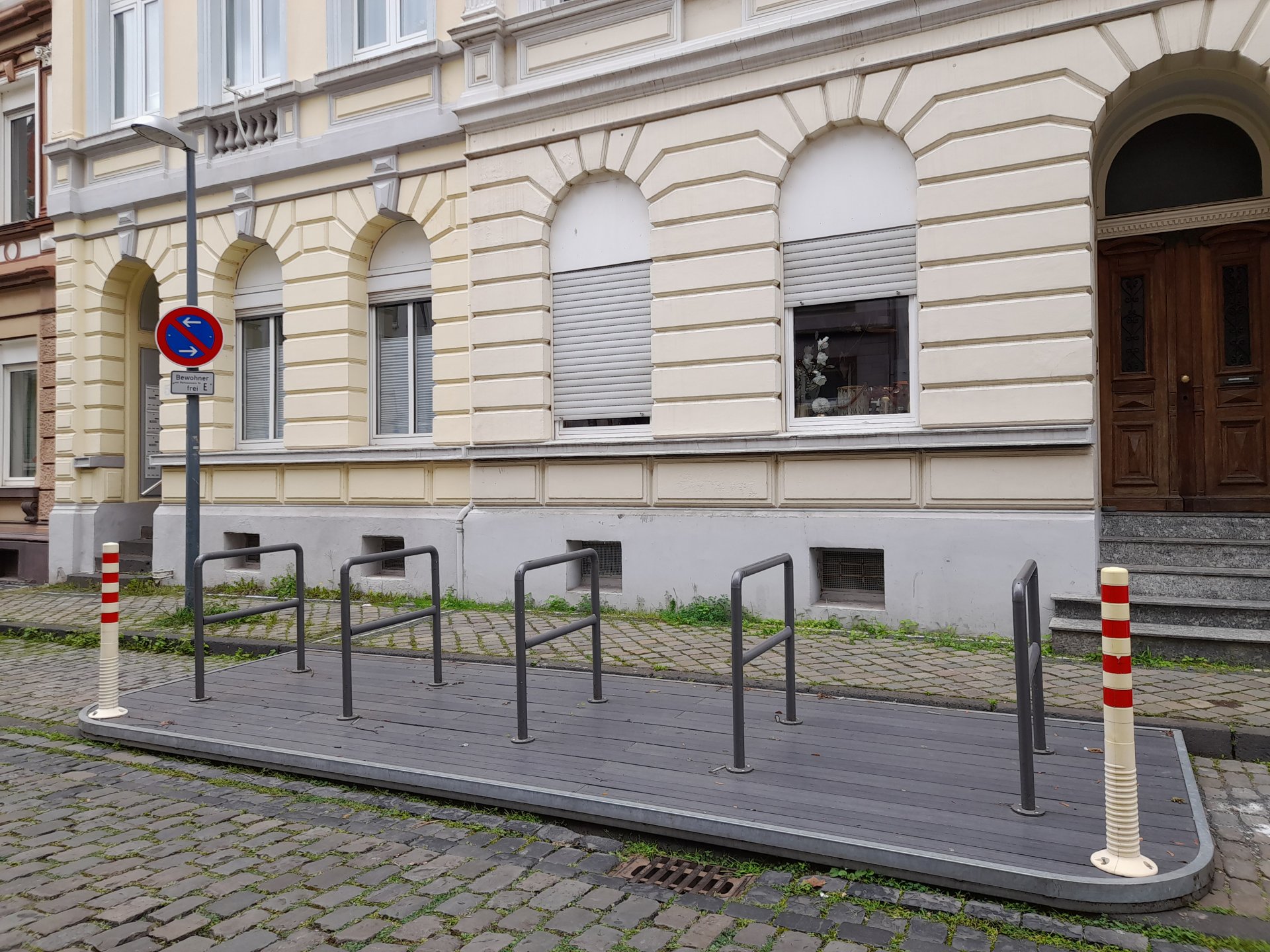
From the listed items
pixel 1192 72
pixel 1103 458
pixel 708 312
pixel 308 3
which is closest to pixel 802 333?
pixel 708 312

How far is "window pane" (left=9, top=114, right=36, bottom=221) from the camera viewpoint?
51.3ft

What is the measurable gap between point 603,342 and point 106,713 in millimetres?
5990

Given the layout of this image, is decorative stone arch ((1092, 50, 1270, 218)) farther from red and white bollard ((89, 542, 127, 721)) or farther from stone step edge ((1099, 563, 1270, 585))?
red and white bollard ((89, 542, 127, 721))

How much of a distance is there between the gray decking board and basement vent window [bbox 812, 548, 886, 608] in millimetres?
2756

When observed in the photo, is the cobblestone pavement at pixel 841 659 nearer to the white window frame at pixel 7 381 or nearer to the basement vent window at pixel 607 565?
the basement vent window at pixel 607 565

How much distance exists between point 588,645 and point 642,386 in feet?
10.2

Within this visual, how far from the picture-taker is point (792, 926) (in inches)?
133

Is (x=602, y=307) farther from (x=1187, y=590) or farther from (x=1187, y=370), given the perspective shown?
(x=1187, y=590)

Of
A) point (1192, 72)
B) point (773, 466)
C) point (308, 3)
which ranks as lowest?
point (773, 466)

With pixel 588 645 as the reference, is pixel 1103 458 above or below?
above

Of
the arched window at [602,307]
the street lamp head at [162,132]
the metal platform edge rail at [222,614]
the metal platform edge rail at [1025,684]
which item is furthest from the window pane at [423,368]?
the metal platform edge rail at [1025,684]

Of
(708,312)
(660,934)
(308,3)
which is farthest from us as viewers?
(308,3)

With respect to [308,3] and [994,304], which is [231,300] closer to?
[308,3]

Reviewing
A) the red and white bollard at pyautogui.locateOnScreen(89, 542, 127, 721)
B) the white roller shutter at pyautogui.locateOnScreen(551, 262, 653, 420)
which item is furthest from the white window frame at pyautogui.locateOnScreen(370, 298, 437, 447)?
the red and white bollard at pyautogui.locateOnScreen(89, 542, 127, 721)
